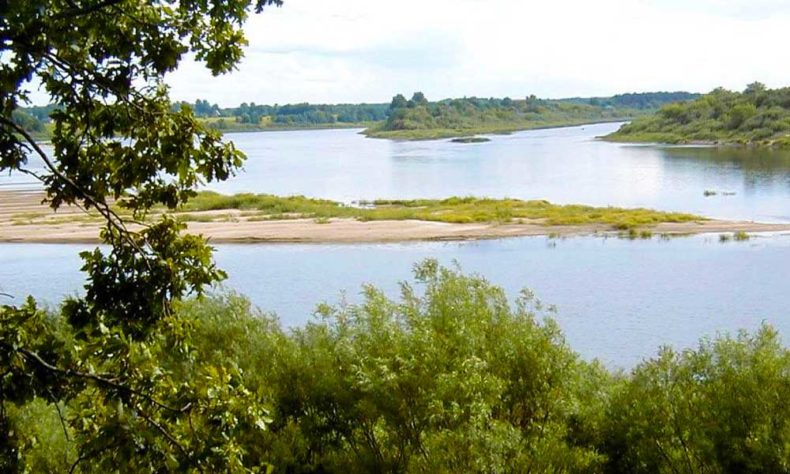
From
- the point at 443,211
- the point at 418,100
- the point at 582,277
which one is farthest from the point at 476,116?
the point at 582,277

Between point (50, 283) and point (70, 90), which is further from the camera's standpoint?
point (50, 283)

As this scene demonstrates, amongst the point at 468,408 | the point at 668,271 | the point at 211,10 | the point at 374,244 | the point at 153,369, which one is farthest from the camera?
the point at 374,244

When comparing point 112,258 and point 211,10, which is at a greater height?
point 211,10

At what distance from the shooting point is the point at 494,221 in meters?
43.4

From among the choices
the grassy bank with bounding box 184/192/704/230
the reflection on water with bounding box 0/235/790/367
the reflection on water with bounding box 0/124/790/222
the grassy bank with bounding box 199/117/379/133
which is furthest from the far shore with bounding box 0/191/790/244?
the grassy bank with bounding box 199/117/379/133

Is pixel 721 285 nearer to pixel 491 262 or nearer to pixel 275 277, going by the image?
pixel 491 262

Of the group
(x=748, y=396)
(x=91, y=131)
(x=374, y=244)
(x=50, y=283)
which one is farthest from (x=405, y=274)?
(x=91, y=131)

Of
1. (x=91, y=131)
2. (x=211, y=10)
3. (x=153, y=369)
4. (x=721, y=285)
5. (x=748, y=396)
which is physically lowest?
(x=721, y=285)

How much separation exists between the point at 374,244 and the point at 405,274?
7.62 meters

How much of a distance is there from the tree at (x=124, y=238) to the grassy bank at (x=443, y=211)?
35.1 meters

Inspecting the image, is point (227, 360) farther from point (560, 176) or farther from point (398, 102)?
point (398, 102)

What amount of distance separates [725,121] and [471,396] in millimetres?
95397

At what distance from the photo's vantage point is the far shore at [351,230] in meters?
39.9

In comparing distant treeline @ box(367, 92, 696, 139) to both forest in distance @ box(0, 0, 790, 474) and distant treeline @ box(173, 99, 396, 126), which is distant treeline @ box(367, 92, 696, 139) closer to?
distant treeline @ box(173, 99, 396, 126)
